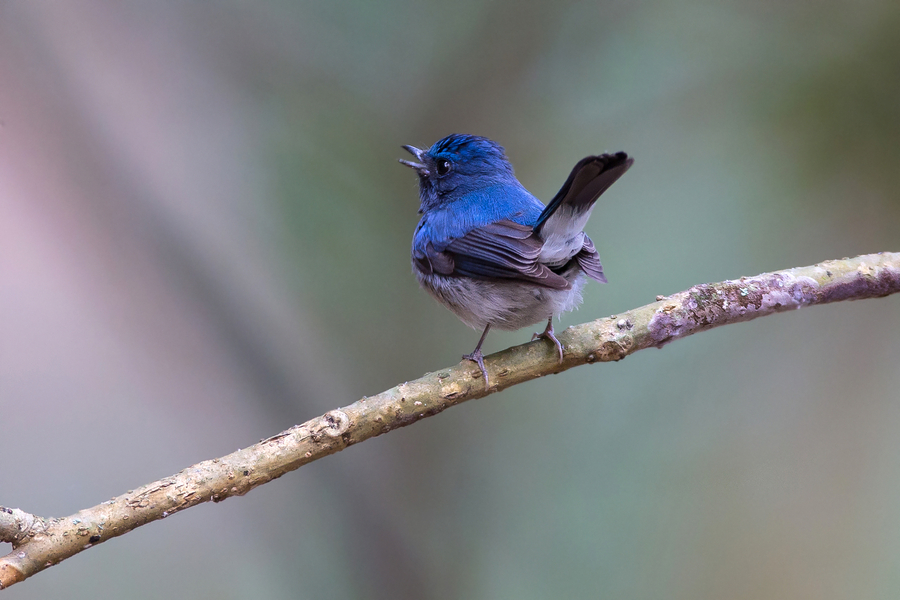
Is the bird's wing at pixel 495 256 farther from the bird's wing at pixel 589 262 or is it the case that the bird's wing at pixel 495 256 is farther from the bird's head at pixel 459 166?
the bird's head at pixel 459 166

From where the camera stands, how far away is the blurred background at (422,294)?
2.76 m

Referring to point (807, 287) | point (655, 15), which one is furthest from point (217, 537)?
point (655, 15)

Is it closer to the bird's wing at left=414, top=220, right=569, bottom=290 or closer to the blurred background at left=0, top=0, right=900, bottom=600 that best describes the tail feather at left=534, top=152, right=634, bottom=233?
the bird's wing at left=414, top=220, right=569, bottom=290

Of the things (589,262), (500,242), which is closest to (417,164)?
(500,242)

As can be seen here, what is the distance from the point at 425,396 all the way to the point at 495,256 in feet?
1.74

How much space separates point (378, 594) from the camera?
2973 millimetres

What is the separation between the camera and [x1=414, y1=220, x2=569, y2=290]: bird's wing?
1.89m

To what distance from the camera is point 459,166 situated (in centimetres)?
251

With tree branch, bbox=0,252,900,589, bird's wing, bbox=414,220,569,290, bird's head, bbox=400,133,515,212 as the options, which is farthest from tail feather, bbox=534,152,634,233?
bird's head, bbox=400,133,515,212

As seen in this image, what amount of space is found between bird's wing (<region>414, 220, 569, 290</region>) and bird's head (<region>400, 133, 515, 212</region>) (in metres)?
0.36

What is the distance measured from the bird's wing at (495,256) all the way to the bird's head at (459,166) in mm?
360

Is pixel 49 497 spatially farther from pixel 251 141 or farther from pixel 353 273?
A: pixel 251 141

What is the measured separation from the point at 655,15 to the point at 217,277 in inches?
103

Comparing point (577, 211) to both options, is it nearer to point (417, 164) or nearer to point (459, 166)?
point (459, 166)
